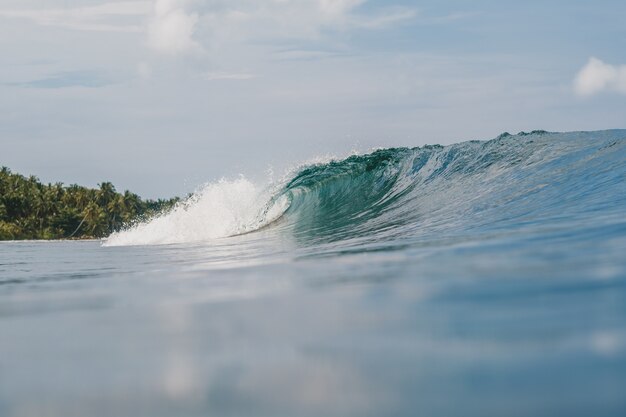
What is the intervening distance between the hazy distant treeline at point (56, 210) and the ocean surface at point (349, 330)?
52339 mm

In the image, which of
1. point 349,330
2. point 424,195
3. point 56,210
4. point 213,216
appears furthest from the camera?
point 56,210

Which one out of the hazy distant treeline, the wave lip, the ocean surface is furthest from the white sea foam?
the hazy distant treeline

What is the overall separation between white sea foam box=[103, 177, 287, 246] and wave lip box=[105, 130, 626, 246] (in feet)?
0.11

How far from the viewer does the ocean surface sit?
1716 mm

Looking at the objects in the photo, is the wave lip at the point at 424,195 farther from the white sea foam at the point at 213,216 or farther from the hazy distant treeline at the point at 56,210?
the hazy distant treeline at the point at 56,210

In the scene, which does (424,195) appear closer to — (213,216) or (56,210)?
(213,216)

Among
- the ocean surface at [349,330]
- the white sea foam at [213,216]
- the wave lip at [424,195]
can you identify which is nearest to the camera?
the ocean surface at [349,330]

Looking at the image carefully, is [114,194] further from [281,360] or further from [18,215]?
[281,360]

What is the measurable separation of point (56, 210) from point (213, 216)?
51041mm

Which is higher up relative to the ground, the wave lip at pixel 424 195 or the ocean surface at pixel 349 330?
the wave lip at pixel 424 195

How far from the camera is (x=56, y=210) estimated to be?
63875 millimetres

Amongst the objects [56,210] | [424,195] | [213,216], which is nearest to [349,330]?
[424,195]

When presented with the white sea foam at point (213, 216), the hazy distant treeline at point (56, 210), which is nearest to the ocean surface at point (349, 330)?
the white sea foam at point (213, 216)

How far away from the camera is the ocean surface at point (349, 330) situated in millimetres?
1716
